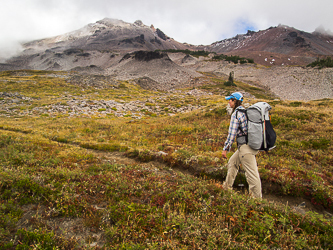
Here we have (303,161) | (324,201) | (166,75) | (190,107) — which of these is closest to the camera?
(324,201)

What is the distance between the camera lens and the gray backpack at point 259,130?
5.65m

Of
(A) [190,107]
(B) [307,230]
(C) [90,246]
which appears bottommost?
(C) [90,246]

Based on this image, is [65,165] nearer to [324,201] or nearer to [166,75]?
[324,201]

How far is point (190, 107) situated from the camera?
43.9 metres

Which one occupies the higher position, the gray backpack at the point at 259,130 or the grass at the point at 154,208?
the gray backpack at the point at 259,130

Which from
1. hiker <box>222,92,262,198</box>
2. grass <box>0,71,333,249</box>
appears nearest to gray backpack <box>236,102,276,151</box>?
hiker <box>222,92,262,198</box>

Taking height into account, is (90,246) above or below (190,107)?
below

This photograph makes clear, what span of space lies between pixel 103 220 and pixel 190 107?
41.2m

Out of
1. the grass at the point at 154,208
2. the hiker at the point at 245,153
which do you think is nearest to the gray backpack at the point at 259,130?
the hiker at the point at 245,153

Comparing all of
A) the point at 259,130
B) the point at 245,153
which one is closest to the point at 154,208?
the point at 245,153

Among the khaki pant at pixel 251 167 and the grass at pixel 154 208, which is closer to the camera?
the grass at pixel 154 208

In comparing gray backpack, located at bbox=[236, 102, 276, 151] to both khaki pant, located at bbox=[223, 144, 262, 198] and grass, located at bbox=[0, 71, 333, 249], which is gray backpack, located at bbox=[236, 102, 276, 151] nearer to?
khaki pant, located at bbox=[223, 144, 262, 198]

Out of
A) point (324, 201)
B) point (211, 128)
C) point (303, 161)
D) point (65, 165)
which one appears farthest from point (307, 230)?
point (211, 128)

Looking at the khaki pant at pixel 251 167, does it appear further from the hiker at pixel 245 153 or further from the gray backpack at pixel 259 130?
the gray backpack at pixel 259 130
